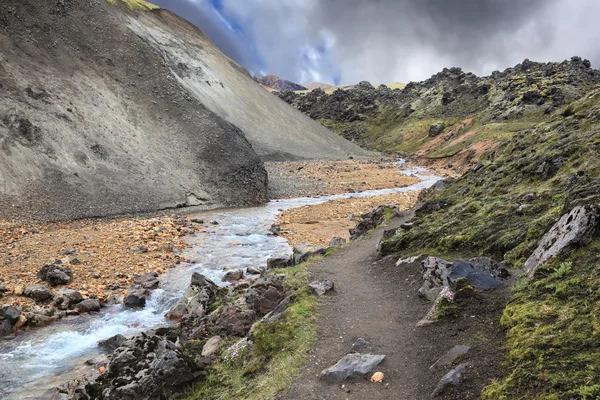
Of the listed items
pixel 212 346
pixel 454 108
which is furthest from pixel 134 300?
pixel 454 108

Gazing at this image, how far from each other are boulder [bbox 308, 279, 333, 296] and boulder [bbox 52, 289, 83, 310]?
1058cm

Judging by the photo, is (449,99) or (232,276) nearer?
(232,276)

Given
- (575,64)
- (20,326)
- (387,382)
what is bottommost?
(20,326)

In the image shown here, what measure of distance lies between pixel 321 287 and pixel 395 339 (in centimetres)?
430

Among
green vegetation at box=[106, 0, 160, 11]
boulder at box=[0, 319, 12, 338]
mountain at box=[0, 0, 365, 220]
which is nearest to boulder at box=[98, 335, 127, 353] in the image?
boulder at box=[0, 319, 12, 338]

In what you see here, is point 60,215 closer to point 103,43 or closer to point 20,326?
point 20,326

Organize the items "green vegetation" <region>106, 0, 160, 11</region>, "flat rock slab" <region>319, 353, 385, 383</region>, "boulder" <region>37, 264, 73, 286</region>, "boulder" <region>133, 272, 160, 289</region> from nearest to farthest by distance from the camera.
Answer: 1. "flat rock slab" <region>319, 353, 385, 383</region>
2. "boulder" <region>37, 264, 73, 286</region>
3. "boulder" <region>133, 272, 160, 289</region>
4. "green vegetation" <region>106, 0, 160, 11</region>

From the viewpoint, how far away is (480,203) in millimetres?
16875

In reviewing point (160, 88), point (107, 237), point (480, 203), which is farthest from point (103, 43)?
point (480, 203)

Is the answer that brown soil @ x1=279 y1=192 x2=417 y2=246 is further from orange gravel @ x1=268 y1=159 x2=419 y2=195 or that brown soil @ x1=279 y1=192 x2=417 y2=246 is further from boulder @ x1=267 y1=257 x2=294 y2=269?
orange gravel @ x1=268 y1=159 x2=419 y2=195

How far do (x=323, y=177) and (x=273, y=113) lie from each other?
36.5 meters

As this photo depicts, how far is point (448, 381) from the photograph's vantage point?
6426mm

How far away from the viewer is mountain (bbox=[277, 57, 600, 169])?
80188 mm

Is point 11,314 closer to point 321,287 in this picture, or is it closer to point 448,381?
point 321,287
